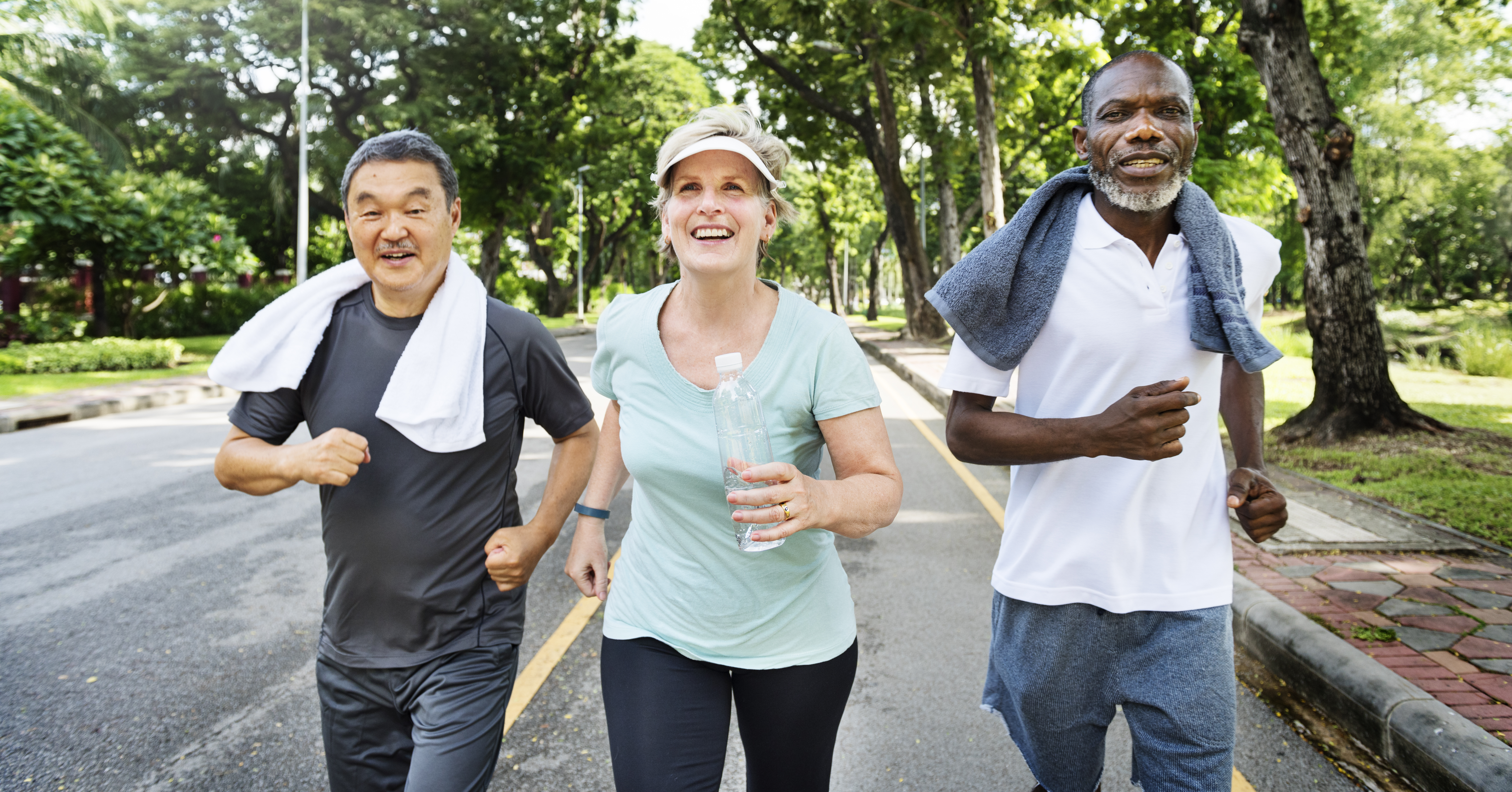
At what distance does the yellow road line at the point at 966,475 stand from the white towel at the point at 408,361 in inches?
124

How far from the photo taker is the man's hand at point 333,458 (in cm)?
206

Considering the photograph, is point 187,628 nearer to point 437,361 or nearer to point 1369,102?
point 437,361

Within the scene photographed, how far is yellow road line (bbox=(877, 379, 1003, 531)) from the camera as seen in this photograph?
7.38m

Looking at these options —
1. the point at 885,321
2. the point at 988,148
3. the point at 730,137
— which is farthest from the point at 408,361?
the point at 885,321

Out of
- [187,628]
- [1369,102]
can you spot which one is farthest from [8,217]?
[1369,102]

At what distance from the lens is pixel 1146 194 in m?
2.29

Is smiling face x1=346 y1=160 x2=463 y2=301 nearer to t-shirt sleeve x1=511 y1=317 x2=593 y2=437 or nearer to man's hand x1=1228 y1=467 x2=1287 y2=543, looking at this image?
t-shirt sleeve x1=511 y1=317 x2=593 y2=437

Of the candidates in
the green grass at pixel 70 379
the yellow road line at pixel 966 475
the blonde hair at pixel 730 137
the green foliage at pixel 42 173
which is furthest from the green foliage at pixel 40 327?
the blonde hair at pixel 730 137

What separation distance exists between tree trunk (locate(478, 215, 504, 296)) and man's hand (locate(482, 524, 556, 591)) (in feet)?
99.7

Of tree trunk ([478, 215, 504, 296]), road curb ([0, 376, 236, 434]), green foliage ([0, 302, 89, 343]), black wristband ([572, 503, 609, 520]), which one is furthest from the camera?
tree trunk ([478, 215, 504, 296])

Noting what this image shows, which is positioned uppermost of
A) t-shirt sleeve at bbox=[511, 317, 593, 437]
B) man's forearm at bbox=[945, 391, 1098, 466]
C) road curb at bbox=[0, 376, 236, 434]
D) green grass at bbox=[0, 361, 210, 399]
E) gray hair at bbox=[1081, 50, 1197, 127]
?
gray hair at bbox=[1081, 50, 1197, 127]

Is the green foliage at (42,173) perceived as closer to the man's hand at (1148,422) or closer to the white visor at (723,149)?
the white visor at (723,149)

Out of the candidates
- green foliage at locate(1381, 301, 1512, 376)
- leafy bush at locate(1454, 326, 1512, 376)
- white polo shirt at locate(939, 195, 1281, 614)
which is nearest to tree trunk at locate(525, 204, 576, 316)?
green foliage at locate(1381, 301, 1512, 376)

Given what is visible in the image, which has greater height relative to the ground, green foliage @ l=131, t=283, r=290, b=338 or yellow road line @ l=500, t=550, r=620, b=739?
green foliage @ l=131, t=283, r=290, b=338
